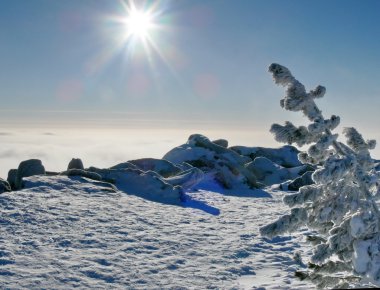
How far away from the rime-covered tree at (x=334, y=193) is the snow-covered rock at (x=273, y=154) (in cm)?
3255

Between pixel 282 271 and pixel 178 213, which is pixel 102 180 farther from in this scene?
pixel 282 271

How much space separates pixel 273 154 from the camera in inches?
1575

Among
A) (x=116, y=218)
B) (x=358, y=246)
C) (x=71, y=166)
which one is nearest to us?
(x=358, y=246)

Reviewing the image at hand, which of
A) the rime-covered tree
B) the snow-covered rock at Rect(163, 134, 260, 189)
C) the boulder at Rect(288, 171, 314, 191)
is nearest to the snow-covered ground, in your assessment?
the rime-covered tree

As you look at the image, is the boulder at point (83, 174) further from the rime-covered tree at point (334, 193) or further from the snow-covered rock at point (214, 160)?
the rime-covered tree at point (334, 193)

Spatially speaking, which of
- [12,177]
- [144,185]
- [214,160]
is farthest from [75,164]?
[214,160]

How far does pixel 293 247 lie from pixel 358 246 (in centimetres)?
662

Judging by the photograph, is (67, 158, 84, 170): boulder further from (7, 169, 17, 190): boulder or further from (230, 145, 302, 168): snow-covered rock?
(230, 145, 302, 168): snow-covered rock

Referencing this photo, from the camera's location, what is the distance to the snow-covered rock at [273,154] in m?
39.2

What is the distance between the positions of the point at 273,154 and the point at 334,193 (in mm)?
33814

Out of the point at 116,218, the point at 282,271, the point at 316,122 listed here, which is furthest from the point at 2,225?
the point at 316,122

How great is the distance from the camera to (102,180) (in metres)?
21.2

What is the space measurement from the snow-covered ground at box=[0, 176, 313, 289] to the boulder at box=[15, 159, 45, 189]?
2.57m

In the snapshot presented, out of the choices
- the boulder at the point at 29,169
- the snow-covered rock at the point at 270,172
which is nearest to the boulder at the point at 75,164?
the boulder at the point at 29,169
